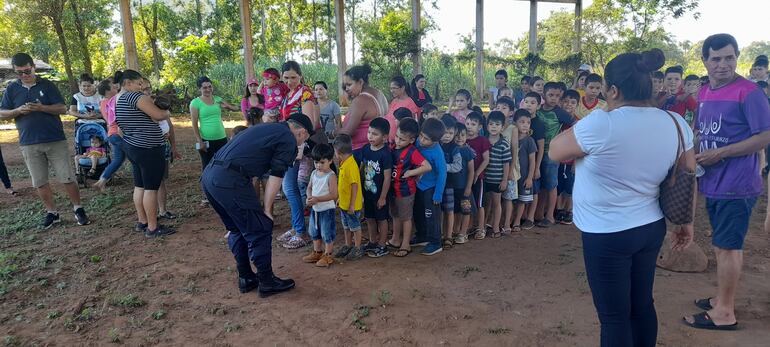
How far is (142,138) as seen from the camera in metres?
4.90

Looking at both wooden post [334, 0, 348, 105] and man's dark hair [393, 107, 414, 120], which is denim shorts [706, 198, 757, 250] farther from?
wooden post [334, 0, 348, 105]

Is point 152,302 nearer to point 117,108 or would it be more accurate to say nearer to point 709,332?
point 117,108

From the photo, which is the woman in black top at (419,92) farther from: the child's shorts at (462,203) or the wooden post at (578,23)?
the wooden post at (578,23)

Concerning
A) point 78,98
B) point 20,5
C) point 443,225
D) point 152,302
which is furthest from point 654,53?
point 20,5

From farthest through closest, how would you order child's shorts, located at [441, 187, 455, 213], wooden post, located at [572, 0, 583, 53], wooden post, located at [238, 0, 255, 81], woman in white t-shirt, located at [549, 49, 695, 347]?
1. wooden post, located at [572, 0, 583, 53]
2. wooden post, located at [238, 0, 255, 81]
3. child's shorts, located at [441, 187, 455, 213]
4. woman in white t-shirt, located at [549, 49, 695, 347]

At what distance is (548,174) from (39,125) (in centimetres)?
578

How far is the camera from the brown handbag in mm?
2150

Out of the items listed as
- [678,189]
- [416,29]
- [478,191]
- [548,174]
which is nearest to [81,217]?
[478,191]

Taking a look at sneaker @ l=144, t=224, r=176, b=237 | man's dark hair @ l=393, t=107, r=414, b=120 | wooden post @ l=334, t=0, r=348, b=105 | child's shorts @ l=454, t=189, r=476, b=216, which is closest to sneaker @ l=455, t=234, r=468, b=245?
child's shorts @ l=454, t=189, r=476, b=216

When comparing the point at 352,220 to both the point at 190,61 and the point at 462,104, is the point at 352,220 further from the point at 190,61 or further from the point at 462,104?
the point at 190,61

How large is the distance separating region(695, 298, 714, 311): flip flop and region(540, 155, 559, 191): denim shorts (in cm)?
217

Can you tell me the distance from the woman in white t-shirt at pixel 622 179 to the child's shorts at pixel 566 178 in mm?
3443

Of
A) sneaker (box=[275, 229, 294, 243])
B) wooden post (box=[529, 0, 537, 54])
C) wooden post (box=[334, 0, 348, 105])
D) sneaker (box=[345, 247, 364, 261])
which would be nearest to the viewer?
sneaker (box=[345, 247, 364, 261])

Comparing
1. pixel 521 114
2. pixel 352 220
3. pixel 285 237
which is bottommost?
pixel 285 237
